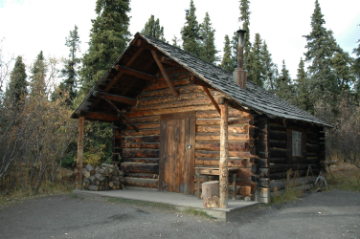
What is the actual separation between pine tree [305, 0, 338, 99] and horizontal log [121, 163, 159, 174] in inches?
923

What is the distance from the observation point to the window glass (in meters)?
10.9

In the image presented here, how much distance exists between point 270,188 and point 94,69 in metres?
13.7

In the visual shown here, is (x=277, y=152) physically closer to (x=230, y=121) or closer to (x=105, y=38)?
(x=230, y=121)

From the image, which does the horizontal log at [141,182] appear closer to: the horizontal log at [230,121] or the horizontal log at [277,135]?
the horizontal log at [230,121]

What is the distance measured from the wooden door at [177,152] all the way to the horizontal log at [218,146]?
0.25 metres

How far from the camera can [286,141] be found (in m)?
10.2

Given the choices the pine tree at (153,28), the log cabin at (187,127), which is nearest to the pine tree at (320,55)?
the pine tree at (153,28)

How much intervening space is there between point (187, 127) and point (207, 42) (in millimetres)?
26778

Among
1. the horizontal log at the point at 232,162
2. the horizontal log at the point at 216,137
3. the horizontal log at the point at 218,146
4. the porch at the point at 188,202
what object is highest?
the horizontal log at the point at 216,137

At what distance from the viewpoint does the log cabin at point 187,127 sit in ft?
27.3

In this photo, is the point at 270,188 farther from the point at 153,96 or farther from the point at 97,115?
the point at 97,115

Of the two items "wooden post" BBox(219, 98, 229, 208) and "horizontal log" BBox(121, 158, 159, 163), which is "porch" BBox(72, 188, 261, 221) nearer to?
"wooden post" BBox(219, 98, 229, 208)

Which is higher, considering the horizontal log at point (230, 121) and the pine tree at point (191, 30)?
the pine tree at point (191, 30)

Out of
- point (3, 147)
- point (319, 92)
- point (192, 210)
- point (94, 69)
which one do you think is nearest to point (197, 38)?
point (319, 92)
